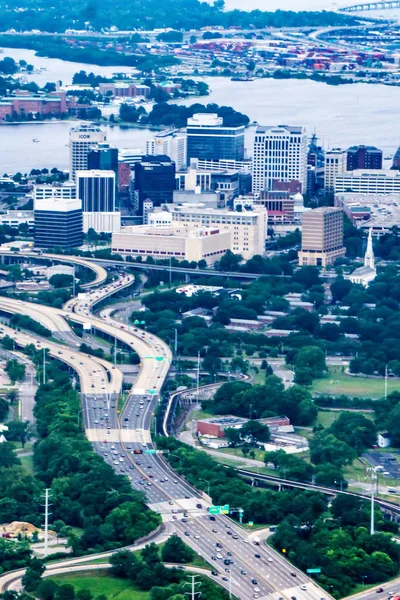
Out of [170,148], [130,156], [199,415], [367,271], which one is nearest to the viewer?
[199,415]

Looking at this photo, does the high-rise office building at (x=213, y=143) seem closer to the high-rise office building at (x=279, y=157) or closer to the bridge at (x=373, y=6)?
the high-rise office building at (x=279, y=157)

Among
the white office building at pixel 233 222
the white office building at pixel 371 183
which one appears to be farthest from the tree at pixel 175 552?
the white office building at pixel 371 183

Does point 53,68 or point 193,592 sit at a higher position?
point 193,592

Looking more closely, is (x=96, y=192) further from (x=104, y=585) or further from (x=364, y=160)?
(x=104, y=585)

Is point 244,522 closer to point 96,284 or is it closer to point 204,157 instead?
point 96,284

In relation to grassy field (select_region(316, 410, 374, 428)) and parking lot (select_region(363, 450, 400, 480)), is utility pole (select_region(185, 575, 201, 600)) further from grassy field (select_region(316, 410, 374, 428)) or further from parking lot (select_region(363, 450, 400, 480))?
grassy field (select_region(316, 410, 374, 428))

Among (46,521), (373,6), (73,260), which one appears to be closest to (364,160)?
(73,260)
